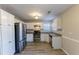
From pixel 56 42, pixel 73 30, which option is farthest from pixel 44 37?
pixel 73 30

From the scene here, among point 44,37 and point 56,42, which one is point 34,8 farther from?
point 44,37

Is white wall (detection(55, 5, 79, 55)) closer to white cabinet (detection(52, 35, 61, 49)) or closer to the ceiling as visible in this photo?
the ceiling

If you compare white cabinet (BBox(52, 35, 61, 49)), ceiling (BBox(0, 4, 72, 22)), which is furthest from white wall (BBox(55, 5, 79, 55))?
white cabinet (BBox(52, 35, 61, 49))

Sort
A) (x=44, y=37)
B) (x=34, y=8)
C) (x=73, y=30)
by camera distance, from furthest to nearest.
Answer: (x=44, y=37)
(x=34, y=8)
(x=73, y=30)

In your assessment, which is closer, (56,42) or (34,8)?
(34,8)

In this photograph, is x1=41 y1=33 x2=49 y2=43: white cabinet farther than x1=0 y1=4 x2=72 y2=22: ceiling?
Yes

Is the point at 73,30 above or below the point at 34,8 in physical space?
below

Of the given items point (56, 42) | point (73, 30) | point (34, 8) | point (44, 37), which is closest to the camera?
point (73, 30)

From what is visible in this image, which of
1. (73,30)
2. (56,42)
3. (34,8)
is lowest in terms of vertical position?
(56,42)
